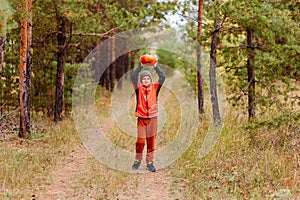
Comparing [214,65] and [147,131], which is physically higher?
[214,65]

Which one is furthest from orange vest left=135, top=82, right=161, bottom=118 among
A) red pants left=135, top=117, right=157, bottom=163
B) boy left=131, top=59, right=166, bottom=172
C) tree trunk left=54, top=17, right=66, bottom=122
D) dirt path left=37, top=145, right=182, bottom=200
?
tree trunk left=54, top=17, right=66, bottom=122

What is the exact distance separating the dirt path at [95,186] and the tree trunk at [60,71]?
520cm

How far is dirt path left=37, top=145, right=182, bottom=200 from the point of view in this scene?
6.95 metres

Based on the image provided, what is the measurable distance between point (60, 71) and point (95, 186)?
713 centimetres

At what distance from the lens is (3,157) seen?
8.77 m

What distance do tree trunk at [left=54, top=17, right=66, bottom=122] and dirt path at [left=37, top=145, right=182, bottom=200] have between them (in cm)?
520

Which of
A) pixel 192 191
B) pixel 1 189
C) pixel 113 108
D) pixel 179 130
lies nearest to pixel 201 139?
pixel 179 130

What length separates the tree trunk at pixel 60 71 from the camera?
44.3 ft

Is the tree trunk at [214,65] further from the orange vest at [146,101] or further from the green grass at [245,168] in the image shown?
the orange vest at [146,101]

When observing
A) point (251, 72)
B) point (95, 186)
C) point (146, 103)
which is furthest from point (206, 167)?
point (251, 72)

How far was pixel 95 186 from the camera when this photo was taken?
7309 mm

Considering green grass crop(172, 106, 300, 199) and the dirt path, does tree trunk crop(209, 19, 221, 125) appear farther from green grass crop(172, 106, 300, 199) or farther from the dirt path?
the dirt path

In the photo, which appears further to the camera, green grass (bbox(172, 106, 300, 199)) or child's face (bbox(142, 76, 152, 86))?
child's face (bbox(142, 76, 152, 86))

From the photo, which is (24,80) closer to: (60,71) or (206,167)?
(60,71)
